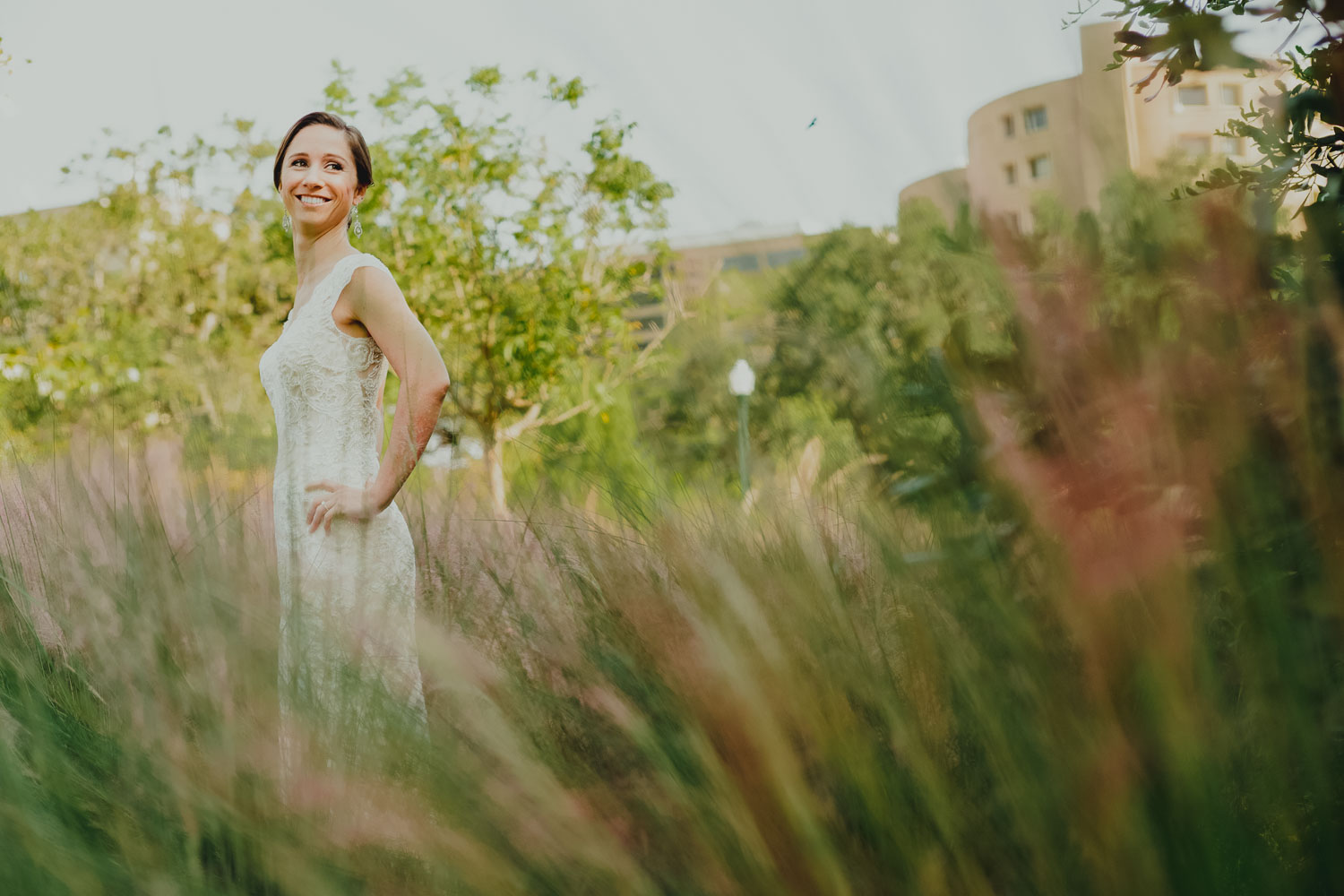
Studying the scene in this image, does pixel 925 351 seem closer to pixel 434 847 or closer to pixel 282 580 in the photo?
pixel 434 847

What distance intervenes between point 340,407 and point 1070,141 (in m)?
1.61

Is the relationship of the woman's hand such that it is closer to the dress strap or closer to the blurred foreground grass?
the dress strap

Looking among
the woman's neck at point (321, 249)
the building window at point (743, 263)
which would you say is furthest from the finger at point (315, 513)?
the building window at point (743, 263)

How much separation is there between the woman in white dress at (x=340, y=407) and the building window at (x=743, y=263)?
0.51 meters

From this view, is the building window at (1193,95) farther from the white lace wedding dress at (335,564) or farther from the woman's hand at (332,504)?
the woman's hand at (332,504)

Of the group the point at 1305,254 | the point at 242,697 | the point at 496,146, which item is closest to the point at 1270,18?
the point at 1305,254

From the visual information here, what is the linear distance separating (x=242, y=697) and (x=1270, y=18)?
1.30m

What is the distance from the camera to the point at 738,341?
108 centimetres

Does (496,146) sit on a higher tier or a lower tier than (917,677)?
higher

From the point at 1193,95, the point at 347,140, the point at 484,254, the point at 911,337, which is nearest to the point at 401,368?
the point at 347,140

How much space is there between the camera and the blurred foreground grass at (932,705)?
0.78 meters

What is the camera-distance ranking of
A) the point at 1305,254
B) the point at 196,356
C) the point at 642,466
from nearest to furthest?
the point at 1305,254
the point at 642,466
the point at 196,356

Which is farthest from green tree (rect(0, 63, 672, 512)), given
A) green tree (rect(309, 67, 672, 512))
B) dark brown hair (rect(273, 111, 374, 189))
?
dark brown hair (rect(273, 111, 374, 189))

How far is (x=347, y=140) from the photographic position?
7.53ft
